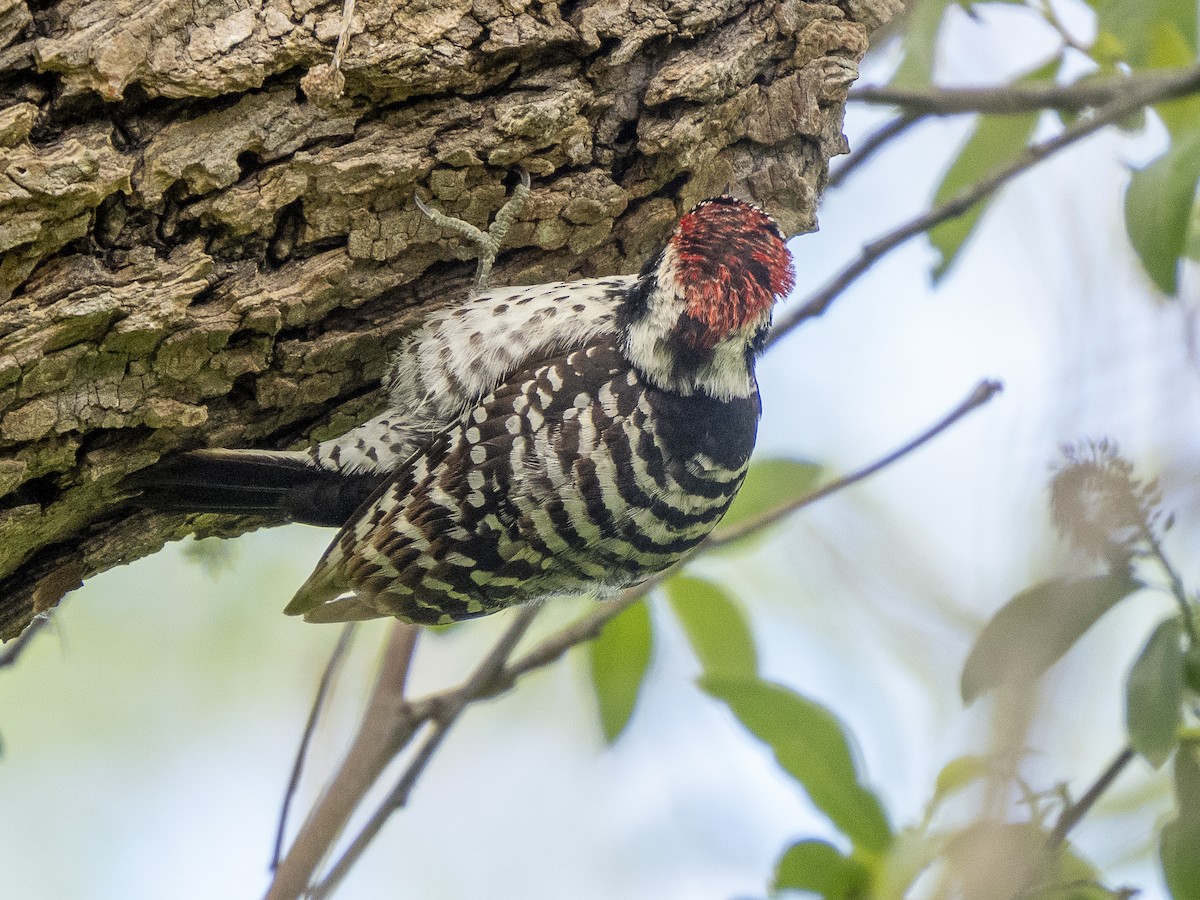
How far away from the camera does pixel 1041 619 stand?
2.23 m

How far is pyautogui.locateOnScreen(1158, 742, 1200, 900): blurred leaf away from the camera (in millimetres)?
2195

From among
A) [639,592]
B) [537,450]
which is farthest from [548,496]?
[639,592]

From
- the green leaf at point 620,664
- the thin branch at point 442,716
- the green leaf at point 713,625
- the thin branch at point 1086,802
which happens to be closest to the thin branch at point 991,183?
the green leaf at point 713,625

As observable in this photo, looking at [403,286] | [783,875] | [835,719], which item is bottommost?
[783,875]

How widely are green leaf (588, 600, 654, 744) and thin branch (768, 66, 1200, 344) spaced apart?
81 centimetres

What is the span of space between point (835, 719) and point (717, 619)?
1.61 feet

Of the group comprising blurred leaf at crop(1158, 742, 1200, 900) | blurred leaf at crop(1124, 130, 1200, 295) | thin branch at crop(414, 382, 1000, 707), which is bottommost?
blurred leaf at crop(1158, 742, 1200, 900)

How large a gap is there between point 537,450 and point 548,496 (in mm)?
108

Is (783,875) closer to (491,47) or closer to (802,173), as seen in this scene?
(802,173)

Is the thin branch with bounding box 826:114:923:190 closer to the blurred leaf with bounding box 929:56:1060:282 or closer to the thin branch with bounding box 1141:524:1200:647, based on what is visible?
the blurred leaf with bounding box 929:56:1060:282

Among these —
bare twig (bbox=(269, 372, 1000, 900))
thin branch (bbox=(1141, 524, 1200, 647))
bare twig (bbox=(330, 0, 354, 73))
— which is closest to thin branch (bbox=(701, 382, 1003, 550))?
bare twig (bbox=(269, 372, 1000, 900))

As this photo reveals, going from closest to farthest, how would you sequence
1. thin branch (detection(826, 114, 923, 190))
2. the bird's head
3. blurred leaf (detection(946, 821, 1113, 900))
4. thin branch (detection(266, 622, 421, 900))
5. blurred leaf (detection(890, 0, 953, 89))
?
1. blurred leaf (detection(946, 821, 1113, 900))
2. thin branch (detection(266, 622, 421, 900))
3. the bird's head
4. blurred leaf (detection(890, 0, 953, 89))
5. thin branch (detection(826, 114, 923, 190))

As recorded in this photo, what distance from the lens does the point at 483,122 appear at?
2469mm

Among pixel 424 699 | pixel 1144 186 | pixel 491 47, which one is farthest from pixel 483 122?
pixel 1144 186
